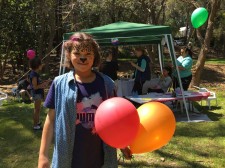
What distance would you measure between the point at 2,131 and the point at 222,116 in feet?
15.1

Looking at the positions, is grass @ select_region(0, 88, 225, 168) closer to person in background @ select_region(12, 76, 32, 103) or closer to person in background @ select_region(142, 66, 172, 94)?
person in background @ select_region(142, 66, 172, 94)

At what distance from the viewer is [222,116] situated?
7.60 metres

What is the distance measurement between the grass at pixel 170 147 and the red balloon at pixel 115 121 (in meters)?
2.70

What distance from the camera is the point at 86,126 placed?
2.22 m

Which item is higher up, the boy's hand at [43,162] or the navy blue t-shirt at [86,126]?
the navy blue t-shirt at [86,126]

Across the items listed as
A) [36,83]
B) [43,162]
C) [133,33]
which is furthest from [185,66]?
[43,162]

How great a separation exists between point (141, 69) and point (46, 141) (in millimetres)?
6381

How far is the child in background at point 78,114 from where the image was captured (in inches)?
85.8

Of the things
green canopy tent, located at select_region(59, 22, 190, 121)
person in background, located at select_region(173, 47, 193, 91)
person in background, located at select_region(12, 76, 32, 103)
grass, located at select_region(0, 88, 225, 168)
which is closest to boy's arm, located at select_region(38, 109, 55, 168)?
grass, located at select_region(0, 88, 225, 168)

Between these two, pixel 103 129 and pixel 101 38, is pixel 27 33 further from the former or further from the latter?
pixel 103 129

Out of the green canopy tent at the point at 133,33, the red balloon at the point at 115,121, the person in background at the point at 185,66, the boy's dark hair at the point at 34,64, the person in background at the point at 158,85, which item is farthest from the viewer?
the person in background at the point at 158,85

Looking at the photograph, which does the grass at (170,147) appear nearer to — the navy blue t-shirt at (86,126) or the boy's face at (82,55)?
the navy blue t-shirt at (86,126)

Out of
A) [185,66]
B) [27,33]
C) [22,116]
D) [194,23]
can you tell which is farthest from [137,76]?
[27,33]

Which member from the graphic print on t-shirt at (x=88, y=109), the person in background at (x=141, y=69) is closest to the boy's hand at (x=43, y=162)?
the graphic print on t-shirt at (x=88, y=109)
